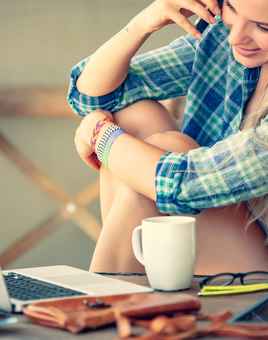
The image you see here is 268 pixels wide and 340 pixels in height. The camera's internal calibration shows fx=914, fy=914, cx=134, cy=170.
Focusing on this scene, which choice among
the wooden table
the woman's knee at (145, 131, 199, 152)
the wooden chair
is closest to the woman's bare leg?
the woman's knee at (145, 131, 199, 152)

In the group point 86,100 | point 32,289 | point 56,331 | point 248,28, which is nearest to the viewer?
point 56,331

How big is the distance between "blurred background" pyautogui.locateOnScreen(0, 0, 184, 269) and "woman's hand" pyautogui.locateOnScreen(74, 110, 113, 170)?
130cm

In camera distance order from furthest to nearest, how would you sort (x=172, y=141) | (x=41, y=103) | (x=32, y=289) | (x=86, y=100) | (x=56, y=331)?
1. (x=41, y=103)
2. (x=86, y=100)
3. (x=172, y=141)
4. (x=32, y=289)
5. (x=56, y=331)

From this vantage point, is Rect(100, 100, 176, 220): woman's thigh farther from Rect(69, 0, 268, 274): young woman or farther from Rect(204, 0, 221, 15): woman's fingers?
Rect(204, 0, 221, 15): woman's fingers

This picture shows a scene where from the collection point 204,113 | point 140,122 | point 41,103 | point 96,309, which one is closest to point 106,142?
point 140,122

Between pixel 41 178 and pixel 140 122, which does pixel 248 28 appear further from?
pixel 41 178

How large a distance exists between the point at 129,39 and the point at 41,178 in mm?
1390

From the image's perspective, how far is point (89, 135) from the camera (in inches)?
52.2

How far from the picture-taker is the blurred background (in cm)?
267

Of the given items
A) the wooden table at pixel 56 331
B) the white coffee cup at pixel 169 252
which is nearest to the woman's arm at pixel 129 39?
the white coffee cup at pixel 169 252

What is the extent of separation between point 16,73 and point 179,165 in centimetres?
156

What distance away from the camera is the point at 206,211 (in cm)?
123

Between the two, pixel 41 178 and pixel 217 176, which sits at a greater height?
pixel 217 176

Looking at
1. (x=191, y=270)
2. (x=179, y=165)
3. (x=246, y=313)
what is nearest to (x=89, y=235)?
(x=179, y=165)
